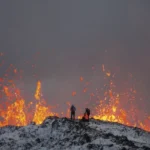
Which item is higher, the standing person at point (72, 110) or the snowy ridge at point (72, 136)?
the standing person at point (72, 110)

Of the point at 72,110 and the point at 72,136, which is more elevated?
the point at 72,110

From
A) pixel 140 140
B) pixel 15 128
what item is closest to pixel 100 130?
pixel 140 140

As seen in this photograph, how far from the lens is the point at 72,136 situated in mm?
41312

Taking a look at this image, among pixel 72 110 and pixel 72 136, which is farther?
pixel 72 110

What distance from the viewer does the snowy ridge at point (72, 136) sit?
3856cm

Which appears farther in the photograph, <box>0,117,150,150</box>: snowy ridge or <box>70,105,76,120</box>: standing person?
<box>70,105,76,120</box>: standing person

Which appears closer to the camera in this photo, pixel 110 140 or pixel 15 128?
pixel 110 140

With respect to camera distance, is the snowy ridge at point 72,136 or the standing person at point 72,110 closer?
the snowy ridge at point 72,136

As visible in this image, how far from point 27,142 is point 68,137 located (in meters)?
5.94

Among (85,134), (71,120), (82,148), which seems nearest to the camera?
(82,148)

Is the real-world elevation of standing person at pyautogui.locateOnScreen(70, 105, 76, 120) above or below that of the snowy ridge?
above

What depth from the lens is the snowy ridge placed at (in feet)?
127

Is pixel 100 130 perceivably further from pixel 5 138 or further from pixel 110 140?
pixel 5 138

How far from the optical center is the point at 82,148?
125 ft
